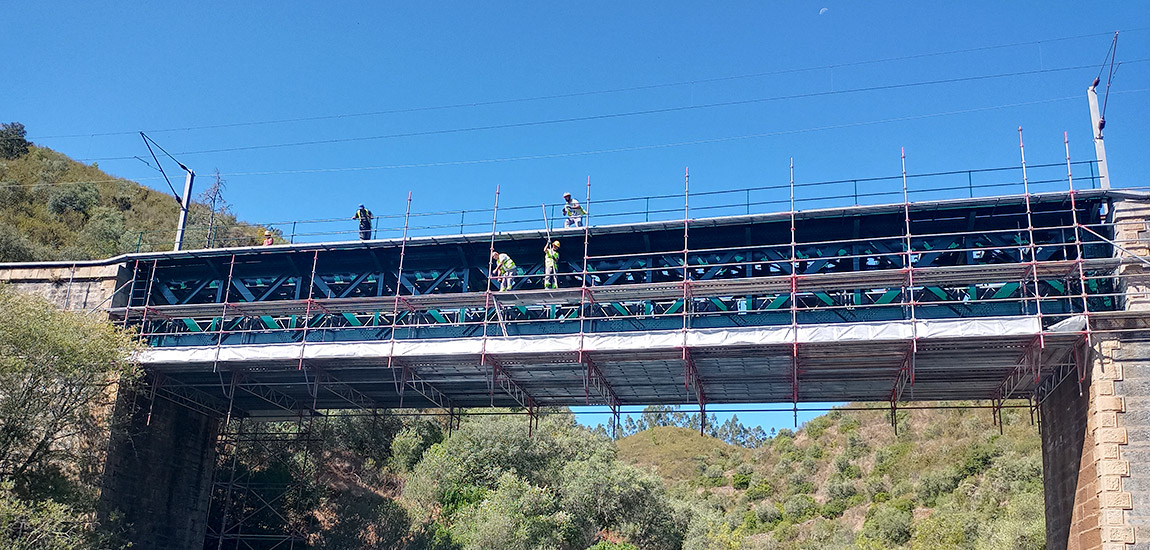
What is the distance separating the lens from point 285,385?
25.2 meters

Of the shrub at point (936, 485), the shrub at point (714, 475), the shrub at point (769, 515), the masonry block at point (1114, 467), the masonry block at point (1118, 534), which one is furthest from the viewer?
the shrub at point (714, 475)

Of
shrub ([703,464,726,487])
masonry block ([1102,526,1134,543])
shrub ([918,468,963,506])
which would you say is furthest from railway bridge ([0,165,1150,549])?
shrub ([703,464,726,487])

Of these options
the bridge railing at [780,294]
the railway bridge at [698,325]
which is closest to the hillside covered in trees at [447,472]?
the railway bridge at [698,325]

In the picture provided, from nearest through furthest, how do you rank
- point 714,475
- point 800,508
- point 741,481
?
point 800,508 < point 741,481 < point 714,475

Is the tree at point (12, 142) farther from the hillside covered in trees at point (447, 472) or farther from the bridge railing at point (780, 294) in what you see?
the bridge railing at point (780, 294)

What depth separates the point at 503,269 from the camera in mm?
22344

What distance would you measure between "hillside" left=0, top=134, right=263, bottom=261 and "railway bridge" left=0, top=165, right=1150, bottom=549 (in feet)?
70.3

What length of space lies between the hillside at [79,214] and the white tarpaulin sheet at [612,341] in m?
24.3

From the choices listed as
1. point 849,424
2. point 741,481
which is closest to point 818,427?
point 849,424

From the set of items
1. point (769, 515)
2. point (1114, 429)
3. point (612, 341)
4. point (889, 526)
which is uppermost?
point (612, 341)

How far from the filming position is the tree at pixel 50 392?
66.8ft

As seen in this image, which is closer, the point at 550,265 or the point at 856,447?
the point at 550,265

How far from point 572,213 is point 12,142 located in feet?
201

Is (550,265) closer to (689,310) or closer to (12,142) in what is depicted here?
(689,310)
